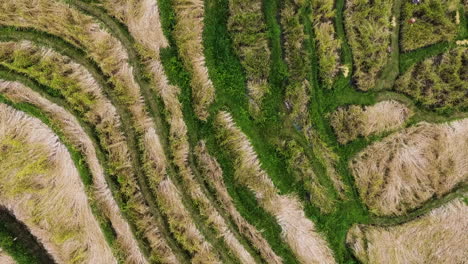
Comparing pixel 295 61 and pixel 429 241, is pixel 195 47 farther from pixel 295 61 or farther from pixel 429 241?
pixel 429 241

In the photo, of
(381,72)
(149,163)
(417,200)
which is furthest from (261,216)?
(381,72)

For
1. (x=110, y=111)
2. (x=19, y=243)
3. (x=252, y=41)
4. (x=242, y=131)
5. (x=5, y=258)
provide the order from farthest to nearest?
(x=19, y=243) < (x=5, y=258) < (x=242, y=131) < (x=252, y=41) < (x=110, y=111)

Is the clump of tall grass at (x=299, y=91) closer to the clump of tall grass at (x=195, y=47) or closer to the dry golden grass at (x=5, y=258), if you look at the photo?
the clump of tall grass at (x=195, y=47)

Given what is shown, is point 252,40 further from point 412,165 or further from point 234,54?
point 412,165

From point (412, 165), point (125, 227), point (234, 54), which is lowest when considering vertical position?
point (412, 165)

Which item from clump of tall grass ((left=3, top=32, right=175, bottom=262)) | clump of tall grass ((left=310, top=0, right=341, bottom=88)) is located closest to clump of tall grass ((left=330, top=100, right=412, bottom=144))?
clump of tall grass ((left=310, top=0, right=341, bottom=88))

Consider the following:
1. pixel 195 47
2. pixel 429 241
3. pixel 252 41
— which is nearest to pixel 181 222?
pixel 195 47
